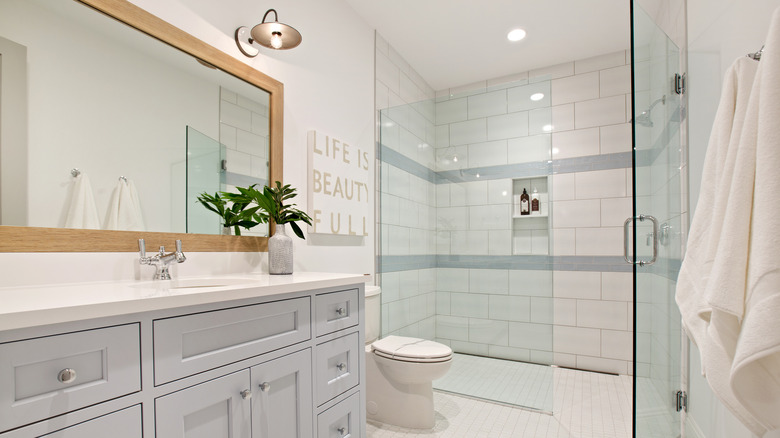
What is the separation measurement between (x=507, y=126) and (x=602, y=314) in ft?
5.63

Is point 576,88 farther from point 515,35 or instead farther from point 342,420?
point 342,420

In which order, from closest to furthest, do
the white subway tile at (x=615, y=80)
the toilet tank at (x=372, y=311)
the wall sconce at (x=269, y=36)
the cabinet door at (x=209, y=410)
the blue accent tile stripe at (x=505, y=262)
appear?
the cabinet door at (x=209, y=410), the wall sconce at (x=269, y=36), the toilet tank at (x=372, y=311), the blue accent tile stripe at (x=505, y=262), the white subway tile at (x=615, y=80)

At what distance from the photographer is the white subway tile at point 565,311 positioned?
3.14 metres

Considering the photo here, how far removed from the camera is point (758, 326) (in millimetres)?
704

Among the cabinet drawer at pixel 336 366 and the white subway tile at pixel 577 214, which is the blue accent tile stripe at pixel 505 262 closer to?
the white subway tile at pixel 577 214

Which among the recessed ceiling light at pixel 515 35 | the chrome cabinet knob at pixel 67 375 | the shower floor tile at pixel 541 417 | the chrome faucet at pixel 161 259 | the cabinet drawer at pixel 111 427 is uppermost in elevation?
the recessed ceiling light at pixel 515 35

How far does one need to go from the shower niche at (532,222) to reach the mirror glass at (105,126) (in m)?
1.83

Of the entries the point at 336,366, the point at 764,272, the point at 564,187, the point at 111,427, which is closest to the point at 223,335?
the point at 111,427

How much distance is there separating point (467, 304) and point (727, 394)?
1.96m

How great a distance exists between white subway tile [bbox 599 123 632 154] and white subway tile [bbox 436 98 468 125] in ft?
4.07

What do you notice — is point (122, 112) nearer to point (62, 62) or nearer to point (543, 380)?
point (62, 62)

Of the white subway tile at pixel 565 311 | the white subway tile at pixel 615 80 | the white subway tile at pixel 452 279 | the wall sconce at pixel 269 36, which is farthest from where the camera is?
the white subway tile at pixel 565 311

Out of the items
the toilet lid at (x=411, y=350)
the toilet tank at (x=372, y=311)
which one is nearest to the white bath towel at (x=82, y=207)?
the toilet tank at (x=372, y=311)

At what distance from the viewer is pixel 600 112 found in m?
3.11
